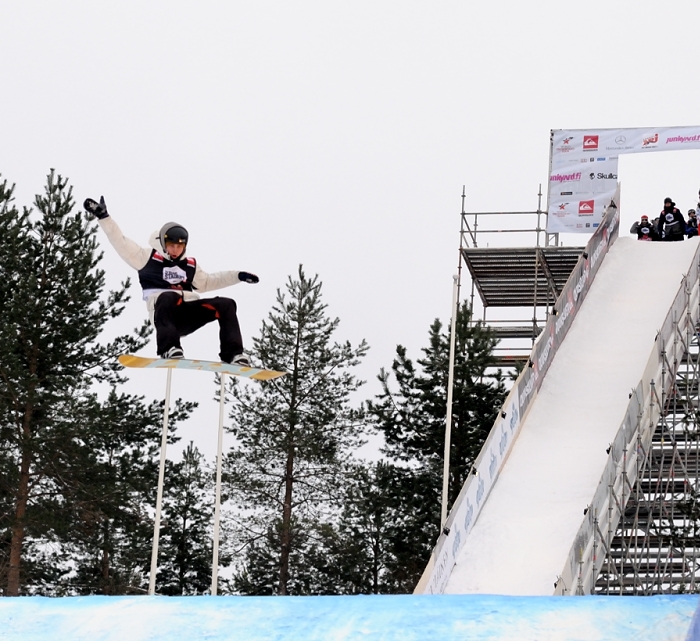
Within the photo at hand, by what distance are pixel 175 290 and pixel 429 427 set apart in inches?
774

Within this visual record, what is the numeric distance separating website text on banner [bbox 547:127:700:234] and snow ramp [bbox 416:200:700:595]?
275cm

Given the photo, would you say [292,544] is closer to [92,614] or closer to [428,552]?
[428,552]

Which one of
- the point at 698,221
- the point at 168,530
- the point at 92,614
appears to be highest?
the point at 698,221

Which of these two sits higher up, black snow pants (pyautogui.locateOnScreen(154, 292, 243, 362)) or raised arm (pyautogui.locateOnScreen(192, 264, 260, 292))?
raised arm (pyautogui.locateOnScreen(192, 264, 260, 292))

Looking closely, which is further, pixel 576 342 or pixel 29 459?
pixel 29 459

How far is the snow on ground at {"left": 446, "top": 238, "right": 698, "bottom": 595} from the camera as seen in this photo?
1270cm

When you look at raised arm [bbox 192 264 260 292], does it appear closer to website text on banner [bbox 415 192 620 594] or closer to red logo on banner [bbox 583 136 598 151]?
website text on banner [bbox 415 192 620 594]

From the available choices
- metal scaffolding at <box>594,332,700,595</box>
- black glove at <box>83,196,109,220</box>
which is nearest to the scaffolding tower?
metal scaffolding at <box>594,332,700,595</box>

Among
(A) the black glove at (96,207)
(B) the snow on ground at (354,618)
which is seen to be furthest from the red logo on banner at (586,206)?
(B) the snow on ground at (354,618)

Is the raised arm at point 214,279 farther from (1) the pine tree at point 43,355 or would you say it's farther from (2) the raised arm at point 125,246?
(1) the pine tree at point 43,355

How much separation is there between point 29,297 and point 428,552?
953cm

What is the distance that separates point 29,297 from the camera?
81.7 ft

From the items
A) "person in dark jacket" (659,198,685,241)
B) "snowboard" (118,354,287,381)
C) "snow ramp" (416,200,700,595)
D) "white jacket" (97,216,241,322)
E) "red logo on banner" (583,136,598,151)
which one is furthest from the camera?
"red logo on banner" (583,136,598,151)

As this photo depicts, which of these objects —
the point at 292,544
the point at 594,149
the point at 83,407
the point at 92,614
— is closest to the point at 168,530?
the point at 292,544
